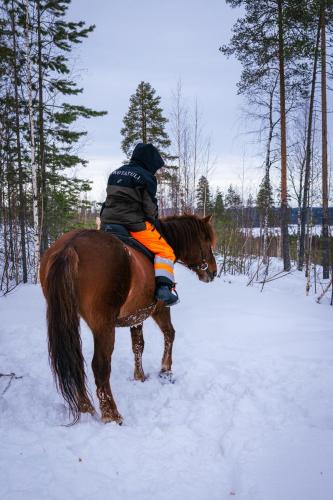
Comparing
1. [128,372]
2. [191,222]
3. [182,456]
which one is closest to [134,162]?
[191,222]

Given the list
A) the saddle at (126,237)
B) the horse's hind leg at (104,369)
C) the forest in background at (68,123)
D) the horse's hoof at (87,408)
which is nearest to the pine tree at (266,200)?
the forest in background at (68,123)

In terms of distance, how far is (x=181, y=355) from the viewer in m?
4.33

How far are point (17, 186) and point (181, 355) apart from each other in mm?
10429

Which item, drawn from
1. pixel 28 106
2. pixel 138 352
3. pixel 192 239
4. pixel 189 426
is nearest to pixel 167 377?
pixel 138 352

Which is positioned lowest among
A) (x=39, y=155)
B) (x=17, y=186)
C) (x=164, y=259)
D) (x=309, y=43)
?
(x=164, y=259)

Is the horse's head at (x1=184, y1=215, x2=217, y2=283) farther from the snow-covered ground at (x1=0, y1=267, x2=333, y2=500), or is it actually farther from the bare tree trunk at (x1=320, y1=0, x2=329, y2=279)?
the bare tree trunk at (x1=320, y1=0, x2=329, y2=279)

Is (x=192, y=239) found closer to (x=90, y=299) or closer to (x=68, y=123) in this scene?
(x=90, y=299)

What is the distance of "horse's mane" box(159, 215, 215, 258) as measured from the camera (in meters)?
3.84

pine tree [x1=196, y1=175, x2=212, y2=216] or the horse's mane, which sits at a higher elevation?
pine tree [x1=196, y1=175, x2=212, y2=216]

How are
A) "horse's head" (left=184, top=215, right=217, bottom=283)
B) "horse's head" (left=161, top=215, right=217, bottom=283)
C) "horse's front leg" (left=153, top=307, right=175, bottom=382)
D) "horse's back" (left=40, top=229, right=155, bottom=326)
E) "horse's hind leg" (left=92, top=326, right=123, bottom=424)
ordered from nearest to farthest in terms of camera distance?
1. "horse's back" (left=40, top=229, right=155, bottom=326)
2. "horse's hind leg" (left=92, top=326, right=123, bottom=424)
3. "horse's front leg" (left=153, top=307, right=175, bottom=382)
4. "horse's head" (left=161, top=215, right=217, bottom=283)
5. "horse's head" (left=184, top=215, right=217, bottom=283)

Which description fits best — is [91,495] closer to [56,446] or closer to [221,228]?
[56,446]

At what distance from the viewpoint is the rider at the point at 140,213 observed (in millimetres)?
3088

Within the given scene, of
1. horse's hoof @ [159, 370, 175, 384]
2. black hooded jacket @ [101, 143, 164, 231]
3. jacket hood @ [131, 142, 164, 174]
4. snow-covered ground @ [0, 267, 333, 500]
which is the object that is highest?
jacket hood @ [131, 142, 164, 174]

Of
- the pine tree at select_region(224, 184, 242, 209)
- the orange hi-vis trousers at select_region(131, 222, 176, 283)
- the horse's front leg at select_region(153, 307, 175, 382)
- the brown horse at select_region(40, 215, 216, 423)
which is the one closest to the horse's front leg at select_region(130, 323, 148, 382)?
the horse's front leg at select_region(153, 307, 175, 382)
